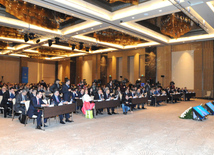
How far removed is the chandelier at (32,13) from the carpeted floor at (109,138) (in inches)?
206

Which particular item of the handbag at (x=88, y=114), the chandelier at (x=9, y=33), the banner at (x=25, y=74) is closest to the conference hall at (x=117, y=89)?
the handbag at (x=88, y=114)

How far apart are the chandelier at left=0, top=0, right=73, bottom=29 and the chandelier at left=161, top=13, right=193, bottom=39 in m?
6.19

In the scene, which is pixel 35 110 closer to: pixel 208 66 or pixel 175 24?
pixel 175 24

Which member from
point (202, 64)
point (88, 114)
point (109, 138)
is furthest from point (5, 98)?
point (202, 64)

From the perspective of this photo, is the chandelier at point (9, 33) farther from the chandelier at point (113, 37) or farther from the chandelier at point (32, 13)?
the chandelier at point (113, 37)

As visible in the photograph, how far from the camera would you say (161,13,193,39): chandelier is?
10145mm

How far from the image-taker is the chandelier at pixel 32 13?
802cm

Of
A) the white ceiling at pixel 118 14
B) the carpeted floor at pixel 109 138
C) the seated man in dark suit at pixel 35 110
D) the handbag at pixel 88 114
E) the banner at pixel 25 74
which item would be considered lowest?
the carpeted floor at pixel 109 138

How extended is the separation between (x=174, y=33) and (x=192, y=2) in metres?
3.98

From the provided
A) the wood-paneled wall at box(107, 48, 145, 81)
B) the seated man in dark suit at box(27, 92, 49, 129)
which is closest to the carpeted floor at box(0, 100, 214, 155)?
the seated man in dark suit at box(27, 92, 49, 129)

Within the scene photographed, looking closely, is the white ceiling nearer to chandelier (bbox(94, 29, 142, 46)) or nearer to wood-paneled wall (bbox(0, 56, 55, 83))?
chandelier (bbox(94, 29, 142, 46))

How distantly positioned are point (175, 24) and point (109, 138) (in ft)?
28.3

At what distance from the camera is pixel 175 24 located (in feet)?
34.8

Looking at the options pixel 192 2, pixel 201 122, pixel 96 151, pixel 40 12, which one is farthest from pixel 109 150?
pixel 40 12
